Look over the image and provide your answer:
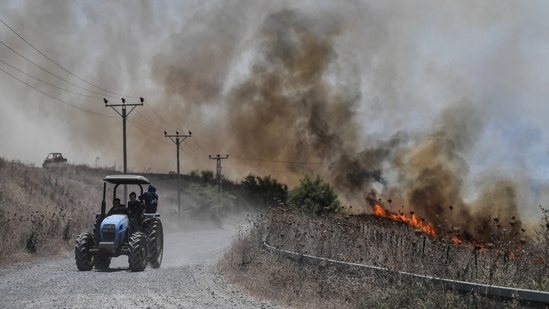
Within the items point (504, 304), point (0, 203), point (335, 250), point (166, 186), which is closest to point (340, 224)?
point (335, 250)

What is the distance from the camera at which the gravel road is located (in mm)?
12492

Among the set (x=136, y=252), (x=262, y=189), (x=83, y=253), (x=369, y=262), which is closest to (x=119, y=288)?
(x=136, y=252)

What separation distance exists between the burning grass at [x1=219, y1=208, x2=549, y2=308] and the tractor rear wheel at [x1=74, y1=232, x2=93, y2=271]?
4.48 metres

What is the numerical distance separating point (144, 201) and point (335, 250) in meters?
8.54

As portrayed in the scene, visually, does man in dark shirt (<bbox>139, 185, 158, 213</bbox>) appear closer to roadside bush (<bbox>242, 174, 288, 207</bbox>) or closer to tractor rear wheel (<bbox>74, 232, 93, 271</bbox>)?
tractor rear wheel (<bbox>74, 232, 93, 271</bbox>)

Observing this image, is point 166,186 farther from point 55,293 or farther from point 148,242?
point 55,293

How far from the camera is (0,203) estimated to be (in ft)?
126

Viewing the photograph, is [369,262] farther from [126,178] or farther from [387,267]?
[126,178]

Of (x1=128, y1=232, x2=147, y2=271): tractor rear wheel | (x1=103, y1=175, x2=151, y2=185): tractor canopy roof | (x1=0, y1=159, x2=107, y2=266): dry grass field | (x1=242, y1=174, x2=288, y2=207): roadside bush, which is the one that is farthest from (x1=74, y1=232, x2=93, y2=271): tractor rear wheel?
(x1=242, y1=174, x2=288, y2=207): roadside bush

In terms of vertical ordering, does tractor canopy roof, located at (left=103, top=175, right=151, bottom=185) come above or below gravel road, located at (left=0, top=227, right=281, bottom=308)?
above

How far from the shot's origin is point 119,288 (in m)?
14.8

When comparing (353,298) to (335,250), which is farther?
(335,250)

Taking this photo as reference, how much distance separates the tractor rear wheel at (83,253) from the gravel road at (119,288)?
0.24m

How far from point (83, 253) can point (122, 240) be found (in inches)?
47.9
